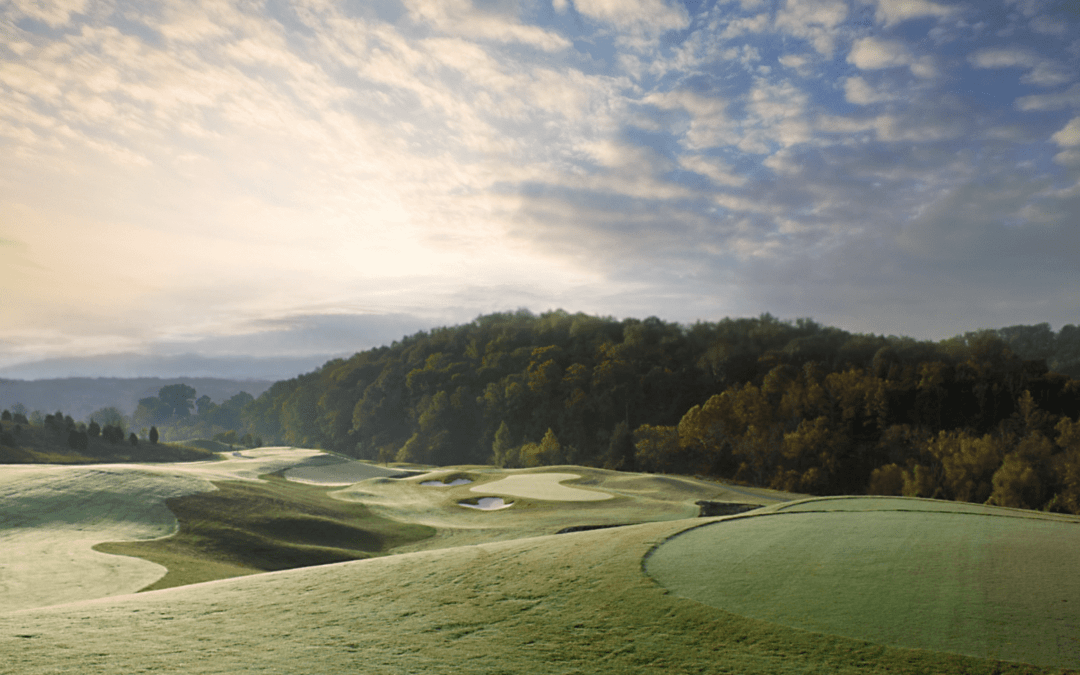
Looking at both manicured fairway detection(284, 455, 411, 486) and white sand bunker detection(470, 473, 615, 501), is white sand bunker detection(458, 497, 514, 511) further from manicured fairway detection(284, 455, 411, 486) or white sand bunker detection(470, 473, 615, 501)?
manicured fairway detection(284, 455, 411, 486)

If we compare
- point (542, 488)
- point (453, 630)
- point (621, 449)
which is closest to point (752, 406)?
point (621, 449)

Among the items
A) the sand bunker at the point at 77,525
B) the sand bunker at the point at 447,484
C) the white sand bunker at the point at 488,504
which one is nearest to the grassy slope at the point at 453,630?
the sand bunker at the point at 77,525

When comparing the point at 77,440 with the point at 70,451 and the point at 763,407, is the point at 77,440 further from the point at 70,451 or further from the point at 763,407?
the point at 763,407

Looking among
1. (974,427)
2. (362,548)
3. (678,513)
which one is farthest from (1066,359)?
(362,548)

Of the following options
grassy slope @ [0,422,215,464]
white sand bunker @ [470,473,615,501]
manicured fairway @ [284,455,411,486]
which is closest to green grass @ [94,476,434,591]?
white sand bunker @ [470,473,615,501]

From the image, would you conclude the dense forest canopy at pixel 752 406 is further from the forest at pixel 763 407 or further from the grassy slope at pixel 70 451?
the grassy slope at pixel 70 451

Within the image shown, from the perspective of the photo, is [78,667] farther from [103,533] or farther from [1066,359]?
[1066,359]
